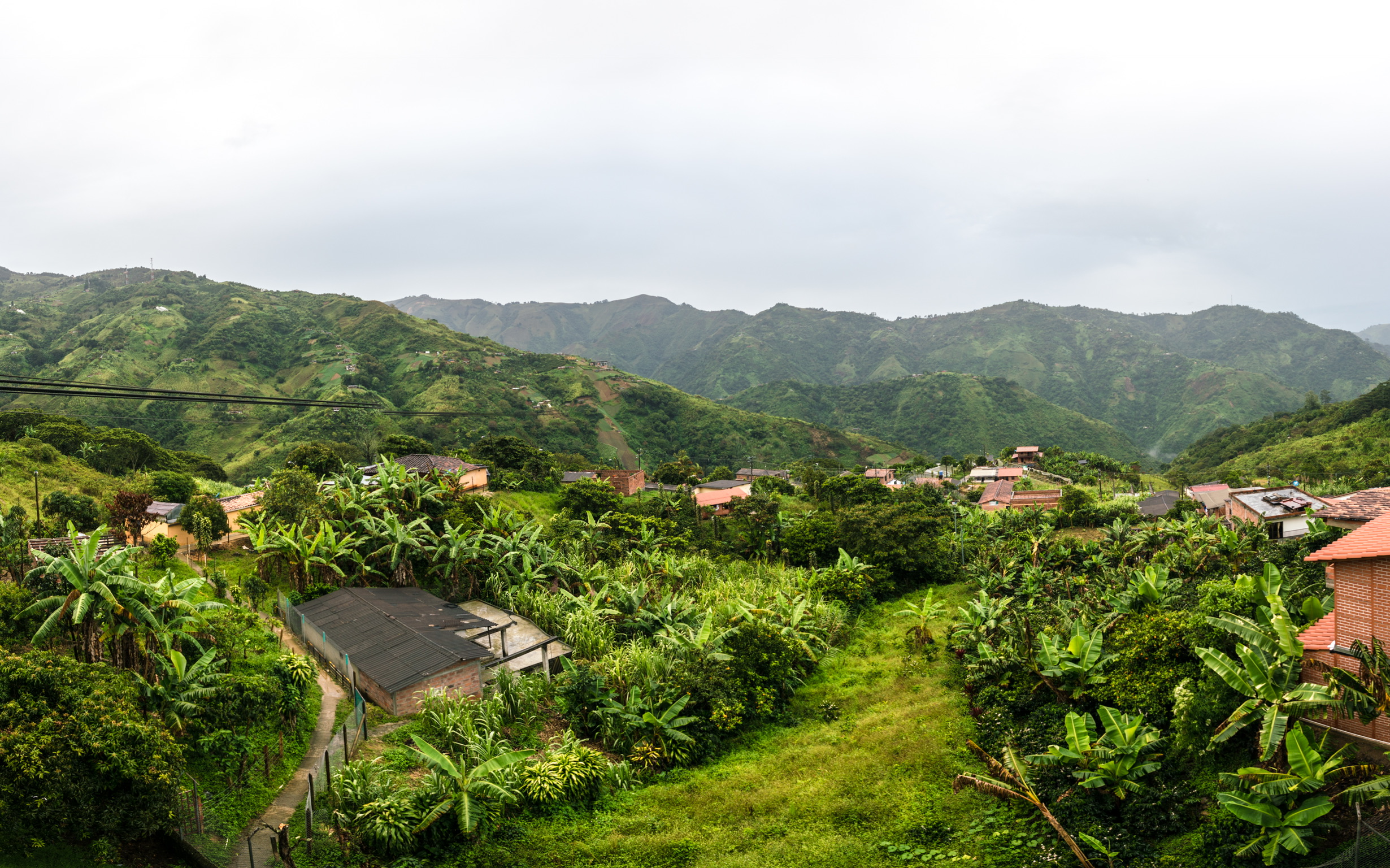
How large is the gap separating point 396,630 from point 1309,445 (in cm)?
8340

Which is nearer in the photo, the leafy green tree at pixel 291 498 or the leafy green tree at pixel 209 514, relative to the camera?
the leafy green tree at pixel 291 498

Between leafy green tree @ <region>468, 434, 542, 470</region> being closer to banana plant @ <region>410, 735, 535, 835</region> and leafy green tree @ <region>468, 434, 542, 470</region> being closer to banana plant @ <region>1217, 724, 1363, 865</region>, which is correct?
banana plant @ <region>410, 735, 535, 835</region>

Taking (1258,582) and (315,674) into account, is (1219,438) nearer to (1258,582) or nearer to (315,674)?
(1258,582)

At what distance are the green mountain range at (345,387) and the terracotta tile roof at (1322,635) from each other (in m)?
67.8

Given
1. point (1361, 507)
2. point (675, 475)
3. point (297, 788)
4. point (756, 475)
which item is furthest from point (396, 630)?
point (756, 475)

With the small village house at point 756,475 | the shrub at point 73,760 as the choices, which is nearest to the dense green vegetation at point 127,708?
the shrub at point 73,760

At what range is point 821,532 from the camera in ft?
125

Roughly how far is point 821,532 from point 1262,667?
88.1 feet

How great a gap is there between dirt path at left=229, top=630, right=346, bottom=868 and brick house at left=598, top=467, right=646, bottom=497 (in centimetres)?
3728

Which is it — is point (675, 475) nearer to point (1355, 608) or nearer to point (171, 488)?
point (171, 488)

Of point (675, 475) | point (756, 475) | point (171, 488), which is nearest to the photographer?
point (171, 488)

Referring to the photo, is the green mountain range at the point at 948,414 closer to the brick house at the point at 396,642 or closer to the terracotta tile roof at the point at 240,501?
the terracotta tile roof at the point at 240,501

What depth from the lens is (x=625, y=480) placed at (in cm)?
5903

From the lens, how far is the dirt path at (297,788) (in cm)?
1173
